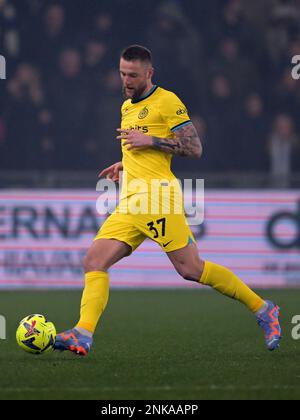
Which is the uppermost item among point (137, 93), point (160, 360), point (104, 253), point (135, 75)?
point (135, 75)

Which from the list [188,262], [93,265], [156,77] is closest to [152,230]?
[188,262]

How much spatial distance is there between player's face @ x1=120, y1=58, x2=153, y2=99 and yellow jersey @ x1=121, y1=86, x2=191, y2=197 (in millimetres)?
77

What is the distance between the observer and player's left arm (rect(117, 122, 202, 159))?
687cm

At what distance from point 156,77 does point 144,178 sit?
24.2ft

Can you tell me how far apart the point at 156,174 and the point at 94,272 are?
793mm

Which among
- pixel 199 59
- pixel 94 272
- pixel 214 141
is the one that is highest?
pixel 199 59

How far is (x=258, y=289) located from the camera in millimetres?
13242

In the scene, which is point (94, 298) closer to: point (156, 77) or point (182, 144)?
point (182, 144)

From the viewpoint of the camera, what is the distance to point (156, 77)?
14297mm

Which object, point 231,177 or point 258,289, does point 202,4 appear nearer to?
point 231,177

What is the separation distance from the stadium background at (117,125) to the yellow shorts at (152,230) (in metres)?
4.34

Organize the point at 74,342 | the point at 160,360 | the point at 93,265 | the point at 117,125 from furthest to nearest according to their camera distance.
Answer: the point at 117,125
the point at 93,265
the point at 160,360
the point at 74,342

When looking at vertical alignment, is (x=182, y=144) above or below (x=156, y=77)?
below

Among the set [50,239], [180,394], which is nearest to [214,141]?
[50,239]
